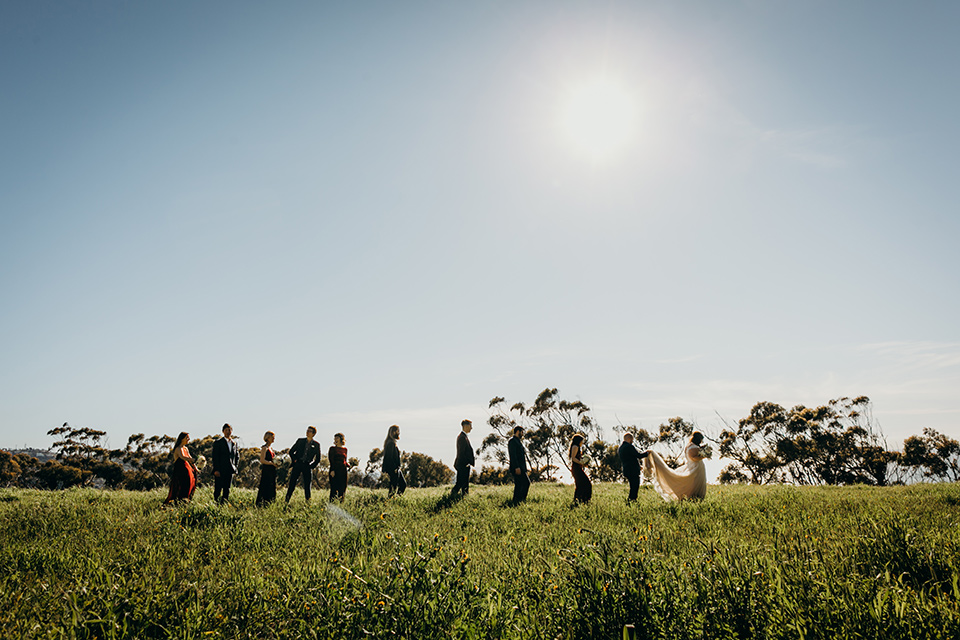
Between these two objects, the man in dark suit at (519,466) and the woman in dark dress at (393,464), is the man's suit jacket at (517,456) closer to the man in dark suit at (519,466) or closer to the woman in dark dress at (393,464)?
the man in dark suit at (519,466)

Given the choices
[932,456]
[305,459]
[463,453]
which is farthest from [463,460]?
[932,456]

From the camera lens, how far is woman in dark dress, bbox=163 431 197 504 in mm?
10320

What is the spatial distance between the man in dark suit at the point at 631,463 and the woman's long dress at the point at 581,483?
118cm

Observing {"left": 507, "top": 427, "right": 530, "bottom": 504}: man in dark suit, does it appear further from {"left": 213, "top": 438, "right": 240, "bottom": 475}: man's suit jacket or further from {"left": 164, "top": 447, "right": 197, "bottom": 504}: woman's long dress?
{"left": 164, "top": 447, "right": 197, "bottom": 504}: woman's long dress

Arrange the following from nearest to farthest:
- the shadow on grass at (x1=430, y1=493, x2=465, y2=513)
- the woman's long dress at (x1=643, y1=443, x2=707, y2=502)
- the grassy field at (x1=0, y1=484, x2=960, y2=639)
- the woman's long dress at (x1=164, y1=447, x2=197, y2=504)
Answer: the grassy field at (x1=0, y1=484, x2=960, y2=639) < the shadow on grass at (x1=430, y1=493, x2=465, y2=513) < the woman's long dress at (x1=164, y1=447, x2=197, y2=504) < the woman's long dress at (x1=643, y1=443, x2=707, y2=502)

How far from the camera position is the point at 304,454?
1174 centimetres

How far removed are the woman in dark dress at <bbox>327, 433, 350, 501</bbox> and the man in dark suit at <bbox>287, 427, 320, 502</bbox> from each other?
0.44 metres

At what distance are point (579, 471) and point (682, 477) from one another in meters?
3.08

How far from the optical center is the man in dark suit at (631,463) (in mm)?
11875

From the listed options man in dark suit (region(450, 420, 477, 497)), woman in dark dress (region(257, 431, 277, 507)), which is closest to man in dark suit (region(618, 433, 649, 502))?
man in dark suit (region(450, 420, 477, 497))

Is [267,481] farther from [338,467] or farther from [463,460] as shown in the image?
[463,460]

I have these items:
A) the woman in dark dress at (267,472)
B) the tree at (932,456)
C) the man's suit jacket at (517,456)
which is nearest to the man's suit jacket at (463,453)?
the man's suit jacket at (517,456)

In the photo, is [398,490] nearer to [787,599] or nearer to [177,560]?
[177,560]

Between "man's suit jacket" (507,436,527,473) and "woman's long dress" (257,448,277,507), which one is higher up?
"man's suit jacket" (507,436,527,473)
